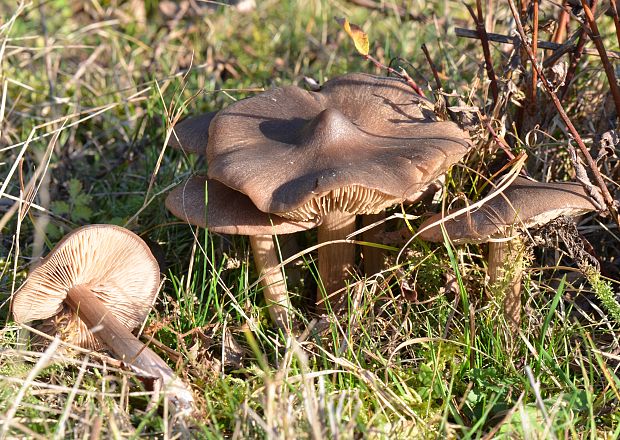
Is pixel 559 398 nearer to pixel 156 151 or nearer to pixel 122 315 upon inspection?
pixel 122 315

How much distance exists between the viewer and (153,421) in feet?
7.00

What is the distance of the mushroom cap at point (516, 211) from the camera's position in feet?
7.52

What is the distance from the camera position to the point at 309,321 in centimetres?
287

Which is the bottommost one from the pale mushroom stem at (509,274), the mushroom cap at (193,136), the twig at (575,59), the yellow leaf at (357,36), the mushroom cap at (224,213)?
the pale mushroom stem at (509,274)

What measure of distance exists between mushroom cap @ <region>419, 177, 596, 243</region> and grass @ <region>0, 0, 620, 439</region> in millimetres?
105

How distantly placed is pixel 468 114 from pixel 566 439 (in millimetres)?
1270

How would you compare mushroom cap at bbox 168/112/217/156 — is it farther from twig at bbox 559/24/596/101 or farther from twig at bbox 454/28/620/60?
twig at bbox 559/24/596/101

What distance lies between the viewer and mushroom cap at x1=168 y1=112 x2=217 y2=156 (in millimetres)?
2748

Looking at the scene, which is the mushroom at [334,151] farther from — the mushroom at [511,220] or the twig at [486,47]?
the twig at [486,47]

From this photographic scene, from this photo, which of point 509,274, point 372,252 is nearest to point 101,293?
point 372,252

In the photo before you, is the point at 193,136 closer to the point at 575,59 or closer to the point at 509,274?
the point at 509,274

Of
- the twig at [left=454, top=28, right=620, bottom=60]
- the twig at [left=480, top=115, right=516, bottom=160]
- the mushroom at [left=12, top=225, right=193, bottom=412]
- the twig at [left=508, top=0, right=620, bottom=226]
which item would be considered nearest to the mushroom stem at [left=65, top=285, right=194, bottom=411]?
the mushroom at [left=12, top=225, right=193, bottom=412]

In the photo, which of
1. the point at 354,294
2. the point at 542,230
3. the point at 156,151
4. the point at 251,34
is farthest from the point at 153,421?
the point at 251,34

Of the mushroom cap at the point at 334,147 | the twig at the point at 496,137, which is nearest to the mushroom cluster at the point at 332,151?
the mushroom cap at the point at 334,147
